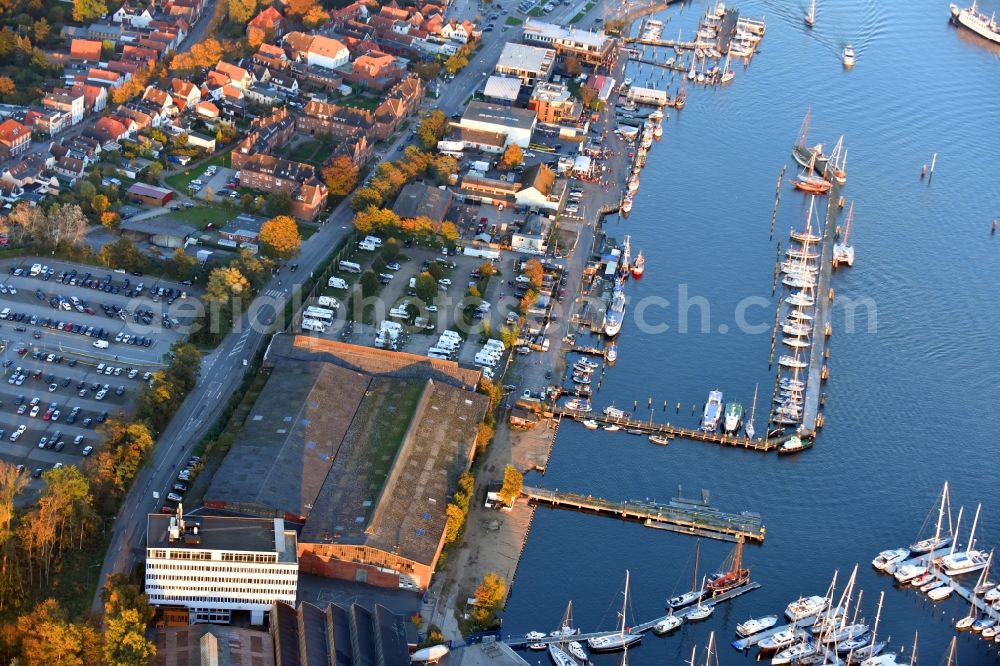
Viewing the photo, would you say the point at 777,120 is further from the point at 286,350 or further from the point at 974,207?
the point at 286,350

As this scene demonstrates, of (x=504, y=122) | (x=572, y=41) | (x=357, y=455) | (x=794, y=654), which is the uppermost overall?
(x=572, y=41)

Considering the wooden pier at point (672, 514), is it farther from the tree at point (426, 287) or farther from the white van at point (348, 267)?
the white van at point (348, 267)

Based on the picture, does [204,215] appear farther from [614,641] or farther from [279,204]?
[614,641]

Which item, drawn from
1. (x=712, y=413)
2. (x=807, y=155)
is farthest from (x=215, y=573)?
(x=807, y=155)

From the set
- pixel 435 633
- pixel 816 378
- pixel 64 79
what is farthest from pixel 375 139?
pixel 435 633

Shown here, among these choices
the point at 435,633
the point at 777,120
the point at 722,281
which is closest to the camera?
the point at 435,633

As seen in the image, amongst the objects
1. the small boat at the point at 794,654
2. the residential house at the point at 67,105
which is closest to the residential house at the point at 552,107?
the residential house at the point at 67,105
